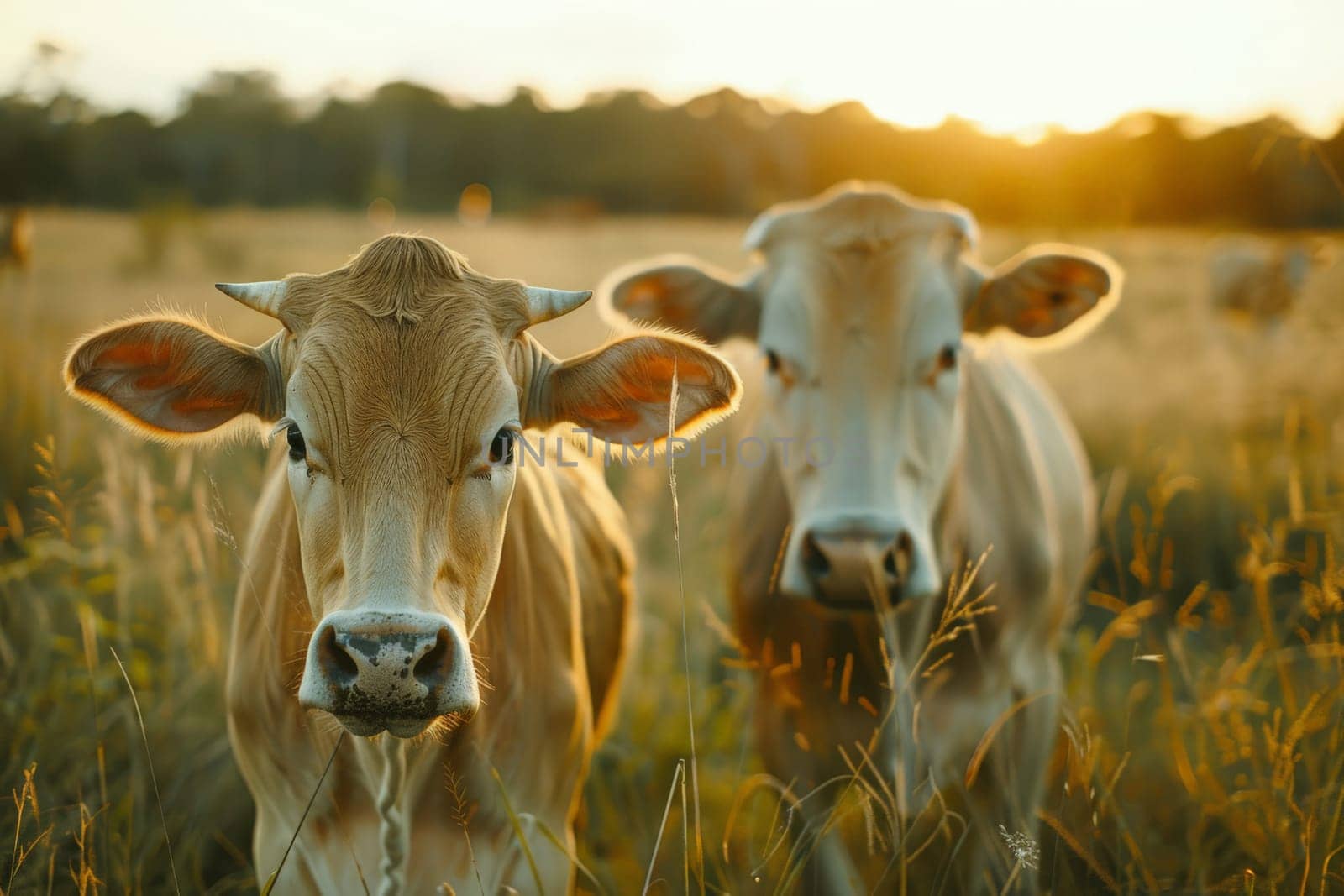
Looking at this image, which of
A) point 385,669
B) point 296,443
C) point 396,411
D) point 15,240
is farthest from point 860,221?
point 15,240

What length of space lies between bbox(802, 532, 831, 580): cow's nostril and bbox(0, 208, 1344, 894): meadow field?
61 cm

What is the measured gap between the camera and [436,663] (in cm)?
206

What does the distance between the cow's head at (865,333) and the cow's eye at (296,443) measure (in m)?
1.59

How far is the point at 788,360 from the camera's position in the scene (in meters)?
3.70

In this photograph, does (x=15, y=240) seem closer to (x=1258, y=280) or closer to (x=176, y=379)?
(x=176, y=379)

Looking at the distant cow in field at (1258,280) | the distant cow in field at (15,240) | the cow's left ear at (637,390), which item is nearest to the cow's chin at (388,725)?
the cow's left ear at (637,390)

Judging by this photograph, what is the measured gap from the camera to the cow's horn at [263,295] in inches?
98.3

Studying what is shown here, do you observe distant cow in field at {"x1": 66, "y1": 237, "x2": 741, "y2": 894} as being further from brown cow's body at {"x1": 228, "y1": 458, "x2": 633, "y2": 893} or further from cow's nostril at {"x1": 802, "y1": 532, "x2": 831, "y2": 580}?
cow's nostril at {"x1": 802, "y1": 532, "x2": 831, "y2": 580}

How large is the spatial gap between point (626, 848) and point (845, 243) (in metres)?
2.43

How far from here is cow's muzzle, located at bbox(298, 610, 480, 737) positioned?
198 centimetres

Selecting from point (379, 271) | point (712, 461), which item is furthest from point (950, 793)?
point (712, 461)

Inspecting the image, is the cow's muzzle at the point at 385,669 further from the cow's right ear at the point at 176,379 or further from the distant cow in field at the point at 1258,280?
the distant cow in field at the point at 1258,280

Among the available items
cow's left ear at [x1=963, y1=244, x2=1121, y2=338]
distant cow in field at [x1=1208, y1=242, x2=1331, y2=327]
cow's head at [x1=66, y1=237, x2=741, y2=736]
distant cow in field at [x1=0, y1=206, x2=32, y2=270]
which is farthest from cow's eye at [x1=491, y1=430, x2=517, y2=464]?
distant cow in field at [x1=1208, y1=242, x2=1331, y2=327]

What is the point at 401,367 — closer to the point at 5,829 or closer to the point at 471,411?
the point at 471,411
